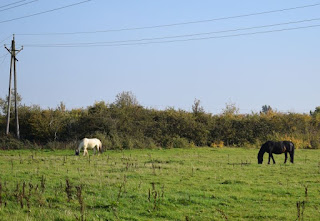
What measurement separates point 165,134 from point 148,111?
3208mm

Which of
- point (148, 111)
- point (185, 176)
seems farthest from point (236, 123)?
point (185, 176)

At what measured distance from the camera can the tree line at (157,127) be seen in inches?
1455

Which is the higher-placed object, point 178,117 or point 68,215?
point 178,117

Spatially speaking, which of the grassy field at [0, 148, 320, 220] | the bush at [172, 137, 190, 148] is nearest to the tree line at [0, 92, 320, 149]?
the bush at [172, 137, 190, 148]

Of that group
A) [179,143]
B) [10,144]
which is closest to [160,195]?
[179,143]

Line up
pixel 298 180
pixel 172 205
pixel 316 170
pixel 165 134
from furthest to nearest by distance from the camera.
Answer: pixel 165 134 → pixel 316 170 → pixel 298 180 → pixel 172 205

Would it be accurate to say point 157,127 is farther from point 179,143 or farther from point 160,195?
point 160,195

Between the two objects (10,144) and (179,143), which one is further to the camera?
(179,143)

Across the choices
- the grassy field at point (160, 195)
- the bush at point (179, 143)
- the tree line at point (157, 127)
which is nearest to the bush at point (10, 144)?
the tree line at point (157, 127)

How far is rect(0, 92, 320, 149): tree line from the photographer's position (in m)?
37.0

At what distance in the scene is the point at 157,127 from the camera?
38.7 meters

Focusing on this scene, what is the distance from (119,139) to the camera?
3544cm

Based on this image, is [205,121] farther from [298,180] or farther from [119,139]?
[298,180]

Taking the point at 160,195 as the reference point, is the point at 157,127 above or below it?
above
